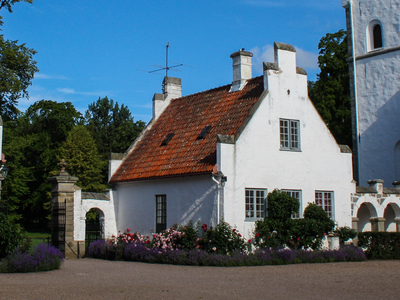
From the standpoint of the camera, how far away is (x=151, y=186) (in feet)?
73.7

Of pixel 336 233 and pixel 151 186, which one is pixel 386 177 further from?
pixel 151 186

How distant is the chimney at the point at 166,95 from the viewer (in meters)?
27.0

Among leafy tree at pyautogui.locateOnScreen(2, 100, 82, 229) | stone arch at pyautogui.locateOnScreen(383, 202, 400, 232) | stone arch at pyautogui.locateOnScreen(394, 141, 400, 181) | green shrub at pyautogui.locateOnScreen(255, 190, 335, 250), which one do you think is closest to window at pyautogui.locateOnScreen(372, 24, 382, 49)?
stone arch at pyautogui.locateOnScreen(394, 141, 400, 181)

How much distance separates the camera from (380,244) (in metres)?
20.0

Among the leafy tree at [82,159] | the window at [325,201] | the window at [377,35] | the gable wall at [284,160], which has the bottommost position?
the window at [325,201]

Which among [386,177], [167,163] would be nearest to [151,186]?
[167,163]

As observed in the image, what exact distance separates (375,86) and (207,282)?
2036cm

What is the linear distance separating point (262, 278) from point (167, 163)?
8963 mm

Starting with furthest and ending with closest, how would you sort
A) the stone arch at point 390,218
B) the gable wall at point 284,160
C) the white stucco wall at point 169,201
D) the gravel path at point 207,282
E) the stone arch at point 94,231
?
the stone arch at point 390,218
the stone arch at point 94,231
the white stucco wall at point 169,201
the gable wall at point 284,160
the gravel path at point 207,282

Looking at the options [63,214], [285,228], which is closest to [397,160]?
[285,228]

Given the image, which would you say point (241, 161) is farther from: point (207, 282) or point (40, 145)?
point (40, 145)

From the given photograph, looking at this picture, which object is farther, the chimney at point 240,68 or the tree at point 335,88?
the tree at point 335,88

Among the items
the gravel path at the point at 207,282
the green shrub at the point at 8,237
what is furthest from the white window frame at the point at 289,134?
the green shrub at the point at 8,237

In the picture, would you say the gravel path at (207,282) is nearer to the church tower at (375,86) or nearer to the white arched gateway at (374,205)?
the white arched gateway at (374,205)
